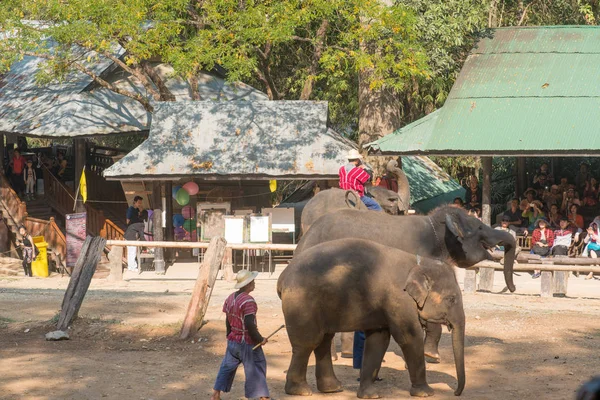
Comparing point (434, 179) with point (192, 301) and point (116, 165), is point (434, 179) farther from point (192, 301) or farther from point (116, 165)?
point (192, 301)

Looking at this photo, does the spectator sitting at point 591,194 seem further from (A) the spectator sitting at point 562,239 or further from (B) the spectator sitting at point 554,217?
(A) the spectator sitting at point 562,239

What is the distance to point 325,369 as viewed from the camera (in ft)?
34.7

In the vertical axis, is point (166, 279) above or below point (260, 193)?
below

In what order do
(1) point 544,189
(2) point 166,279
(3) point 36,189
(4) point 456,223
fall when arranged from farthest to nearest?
(3) point 36,189
(1) point 544,189
(2) point 166,279
(4) point 456,223

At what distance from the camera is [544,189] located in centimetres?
2453

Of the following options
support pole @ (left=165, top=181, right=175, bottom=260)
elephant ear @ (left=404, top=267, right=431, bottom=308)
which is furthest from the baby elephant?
support pole @ (left=165, top=181, right=175, bottom=260)

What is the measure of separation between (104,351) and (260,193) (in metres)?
12.3

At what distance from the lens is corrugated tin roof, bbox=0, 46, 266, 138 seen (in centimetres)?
2602

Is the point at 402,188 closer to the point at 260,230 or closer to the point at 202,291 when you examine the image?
the point at 202,291

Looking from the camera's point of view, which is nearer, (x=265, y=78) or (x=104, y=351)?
(x=104, y=351)

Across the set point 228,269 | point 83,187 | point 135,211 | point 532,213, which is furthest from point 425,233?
point 83,187

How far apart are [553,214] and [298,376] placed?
1380cm

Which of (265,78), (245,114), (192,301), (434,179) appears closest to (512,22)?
(434,179)

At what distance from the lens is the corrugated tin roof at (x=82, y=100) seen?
26.0 meters
